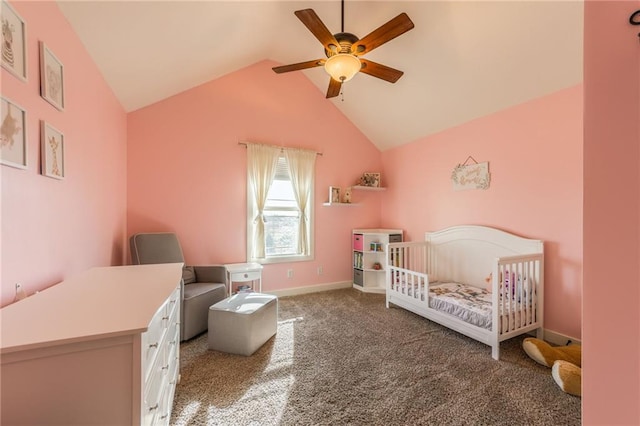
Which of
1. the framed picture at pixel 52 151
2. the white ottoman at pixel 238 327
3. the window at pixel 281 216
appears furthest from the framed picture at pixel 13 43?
the window at pixel 281 216

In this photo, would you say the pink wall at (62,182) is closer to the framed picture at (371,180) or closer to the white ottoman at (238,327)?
the white ottoman at (238,327)

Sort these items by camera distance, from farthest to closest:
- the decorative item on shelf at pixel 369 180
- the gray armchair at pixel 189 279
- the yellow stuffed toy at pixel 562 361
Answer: the decorative item on shelf at pixel 369 180
the gray armchair at pixel 189 279
the yellow stuffed toy at pixel 562 361

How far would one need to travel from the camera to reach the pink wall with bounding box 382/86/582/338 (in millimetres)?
2225

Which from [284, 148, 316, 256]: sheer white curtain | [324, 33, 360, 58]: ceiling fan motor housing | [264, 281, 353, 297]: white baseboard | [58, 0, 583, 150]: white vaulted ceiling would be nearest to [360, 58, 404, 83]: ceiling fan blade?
[324, 33, 360, 58]: ceiling fan motor housing

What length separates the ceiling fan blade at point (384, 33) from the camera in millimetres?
1645

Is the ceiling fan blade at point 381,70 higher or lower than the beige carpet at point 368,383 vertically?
higher

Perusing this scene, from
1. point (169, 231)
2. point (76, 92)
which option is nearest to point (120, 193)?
point (169, 231)

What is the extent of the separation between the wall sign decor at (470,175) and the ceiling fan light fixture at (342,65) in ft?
6.45

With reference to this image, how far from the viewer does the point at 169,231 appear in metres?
3.06

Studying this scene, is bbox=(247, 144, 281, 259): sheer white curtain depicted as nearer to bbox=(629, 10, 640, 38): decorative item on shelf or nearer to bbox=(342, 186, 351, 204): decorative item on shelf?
bbox=(342, 186, 351, 204): decorative item on shelf

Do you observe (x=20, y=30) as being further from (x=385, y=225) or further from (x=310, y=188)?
(x=385, y=225)

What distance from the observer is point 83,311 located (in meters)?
0.96

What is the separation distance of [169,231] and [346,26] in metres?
3.03

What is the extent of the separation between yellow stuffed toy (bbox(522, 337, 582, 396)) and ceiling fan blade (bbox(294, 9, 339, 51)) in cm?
277
